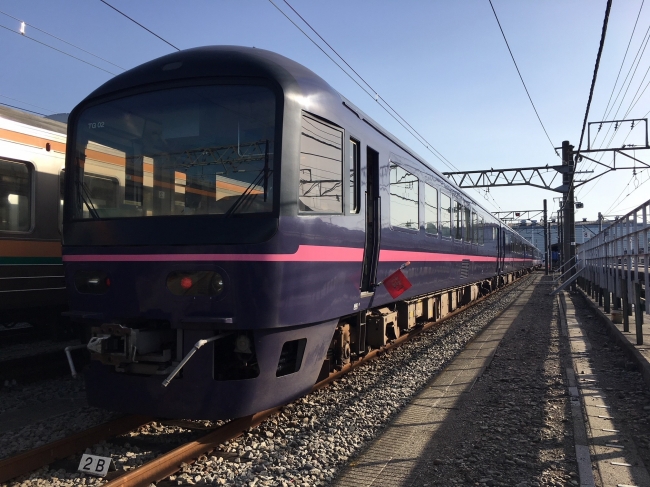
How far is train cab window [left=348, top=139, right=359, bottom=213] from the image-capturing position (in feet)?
17.4

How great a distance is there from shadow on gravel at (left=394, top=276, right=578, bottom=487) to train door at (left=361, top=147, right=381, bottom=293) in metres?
1.37

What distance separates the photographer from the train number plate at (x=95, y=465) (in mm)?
3763

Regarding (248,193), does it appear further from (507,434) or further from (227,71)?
(507,434)

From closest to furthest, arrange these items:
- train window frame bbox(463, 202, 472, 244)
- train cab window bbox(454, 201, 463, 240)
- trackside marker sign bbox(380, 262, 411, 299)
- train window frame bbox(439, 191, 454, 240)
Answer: trackside marker sign bbox(380, 262, 411, 299) → train window frame bbox(439, 191, 454, 240) → train cab window bbox(454, 201, 463, 240) → train window frame bbox(463, 202, 472, 244)

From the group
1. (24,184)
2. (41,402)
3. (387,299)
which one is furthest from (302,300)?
(24,184)

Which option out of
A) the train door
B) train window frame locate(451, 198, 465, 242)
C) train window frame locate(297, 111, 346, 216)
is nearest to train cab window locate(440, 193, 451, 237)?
train window frame locate(451, 198, 465, 242)

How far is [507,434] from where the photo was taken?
14.9 feet

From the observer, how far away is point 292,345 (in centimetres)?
468

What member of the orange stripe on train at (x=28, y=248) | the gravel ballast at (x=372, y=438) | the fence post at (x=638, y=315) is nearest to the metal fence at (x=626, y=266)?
the fence post at (x=638, y=315)

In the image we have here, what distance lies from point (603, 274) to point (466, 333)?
4.54 meters

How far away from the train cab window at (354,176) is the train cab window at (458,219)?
18.4 feet

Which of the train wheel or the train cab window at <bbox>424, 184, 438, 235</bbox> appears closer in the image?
the train wheel

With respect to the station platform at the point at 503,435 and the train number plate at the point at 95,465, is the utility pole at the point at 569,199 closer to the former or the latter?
the station platform at the point at 503,435

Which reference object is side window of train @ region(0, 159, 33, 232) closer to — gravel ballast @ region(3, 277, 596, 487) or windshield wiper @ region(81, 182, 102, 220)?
windshield wiper @ region(81, 182, 102, 220)
